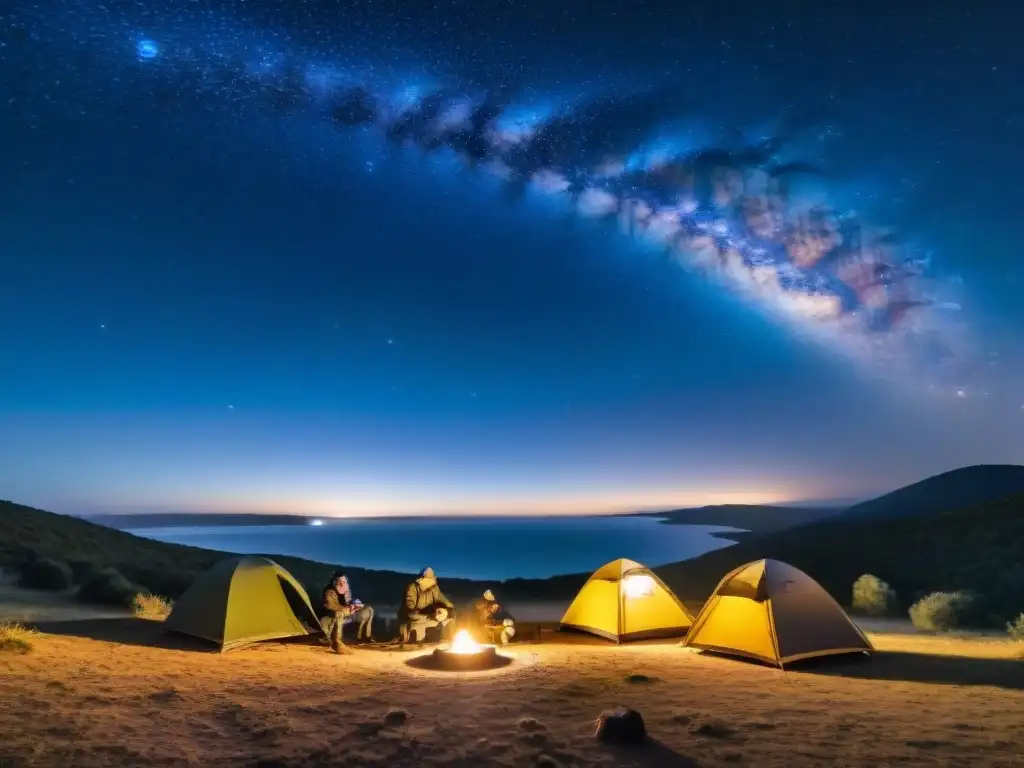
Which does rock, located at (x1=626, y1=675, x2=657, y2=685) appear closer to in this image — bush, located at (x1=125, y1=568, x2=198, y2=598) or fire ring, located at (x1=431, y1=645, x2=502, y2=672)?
fire ring, located at (x1=431, y1=645, x2=502, y2=672)

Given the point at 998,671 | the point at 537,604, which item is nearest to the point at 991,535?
the point at 537,604

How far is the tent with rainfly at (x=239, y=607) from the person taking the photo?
14.1m

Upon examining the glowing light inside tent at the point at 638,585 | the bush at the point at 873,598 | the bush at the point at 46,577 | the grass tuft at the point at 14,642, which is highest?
the glowing light inside tent at the point at 638,585

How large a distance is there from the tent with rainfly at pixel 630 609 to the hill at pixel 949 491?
133836mm

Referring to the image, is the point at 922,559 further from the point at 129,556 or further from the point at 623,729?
the point at 129,556

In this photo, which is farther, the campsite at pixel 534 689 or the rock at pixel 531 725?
the rock at pixel 531 725

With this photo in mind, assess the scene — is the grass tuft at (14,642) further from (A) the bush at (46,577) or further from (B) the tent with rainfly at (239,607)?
(A) the bush at (46,577)

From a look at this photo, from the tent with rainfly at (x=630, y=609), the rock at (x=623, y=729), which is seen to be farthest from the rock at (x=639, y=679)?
the tent with rainfly at (x=630, y=609)

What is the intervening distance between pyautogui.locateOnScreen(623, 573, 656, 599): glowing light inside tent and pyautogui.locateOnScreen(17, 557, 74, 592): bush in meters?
20.1

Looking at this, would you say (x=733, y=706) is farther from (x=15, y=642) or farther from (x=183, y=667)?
(x=15, y=642)

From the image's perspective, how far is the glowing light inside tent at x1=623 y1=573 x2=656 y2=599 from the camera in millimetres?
16375

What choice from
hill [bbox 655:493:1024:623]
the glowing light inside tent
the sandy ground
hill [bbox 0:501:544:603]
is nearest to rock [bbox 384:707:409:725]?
the sandy ground

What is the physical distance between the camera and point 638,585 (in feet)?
54.1

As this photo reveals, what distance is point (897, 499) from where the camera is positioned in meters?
151
